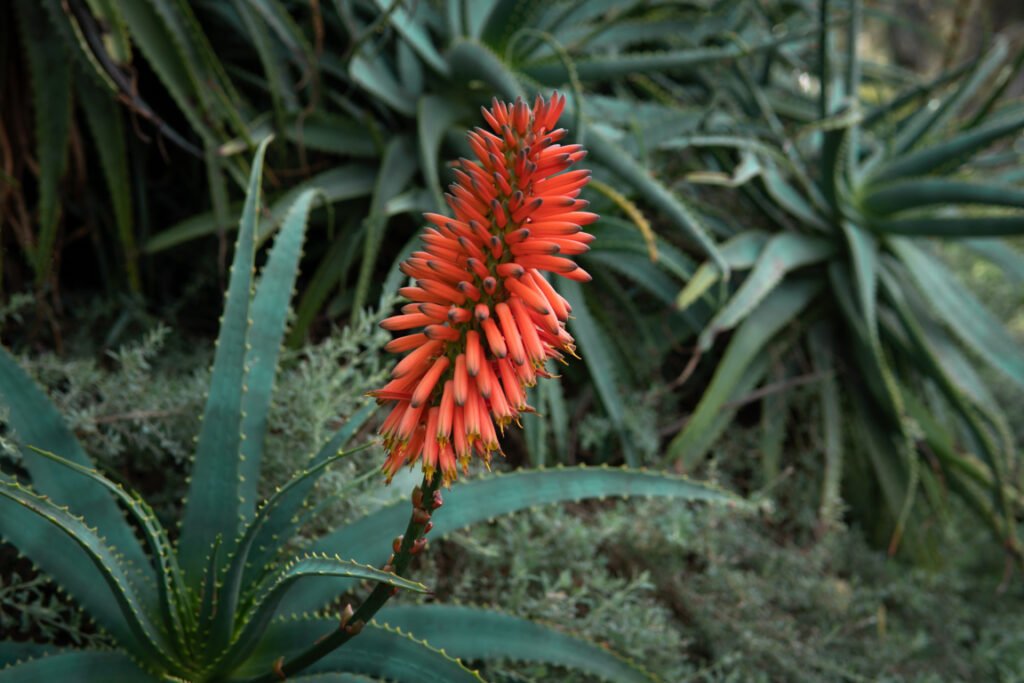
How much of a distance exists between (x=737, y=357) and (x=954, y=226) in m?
0.64

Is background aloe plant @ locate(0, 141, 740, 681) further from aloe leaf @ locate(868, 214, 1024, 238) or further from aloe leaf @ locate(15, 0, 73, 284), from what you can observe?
aloe leaf @ locate(868, 214, 1024, 238)

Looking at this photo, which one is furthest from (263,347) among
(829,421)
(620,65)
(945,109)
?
(945,109)

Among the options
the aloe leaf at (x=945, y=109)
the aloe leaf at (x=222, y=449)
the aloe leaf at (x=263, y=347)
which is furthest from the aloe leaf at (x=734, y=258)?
the aloe leaf at (x=222, y=449)

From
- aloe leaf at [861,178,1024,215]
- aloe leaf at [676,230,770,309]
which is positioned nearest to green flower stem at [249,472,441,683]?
aloe leaf at [676,230,770,309]

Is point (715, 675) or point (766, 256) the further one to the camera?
point (766, 256)

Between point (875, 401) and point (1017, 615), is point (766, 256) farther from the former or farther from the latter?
point (1017, 615)

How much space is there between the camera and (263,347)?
51.9 inches

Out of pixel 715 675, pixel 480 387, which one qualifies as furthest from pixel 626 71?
pixel 480 387

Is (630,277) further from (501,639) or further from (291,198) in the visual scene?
(501,639)

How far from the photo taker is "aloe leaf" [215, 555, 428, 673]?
32.0 inches

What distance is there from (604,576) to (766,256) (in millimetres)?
941

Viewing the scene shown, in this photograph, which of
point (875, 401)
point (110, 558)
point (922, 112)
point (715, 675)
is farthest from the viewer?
point (922, 112)

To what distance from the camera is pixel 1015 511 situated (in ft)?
7.86

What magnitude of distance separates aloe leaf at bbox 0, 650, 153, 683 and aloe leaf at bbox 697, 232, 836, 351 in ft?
4.22
